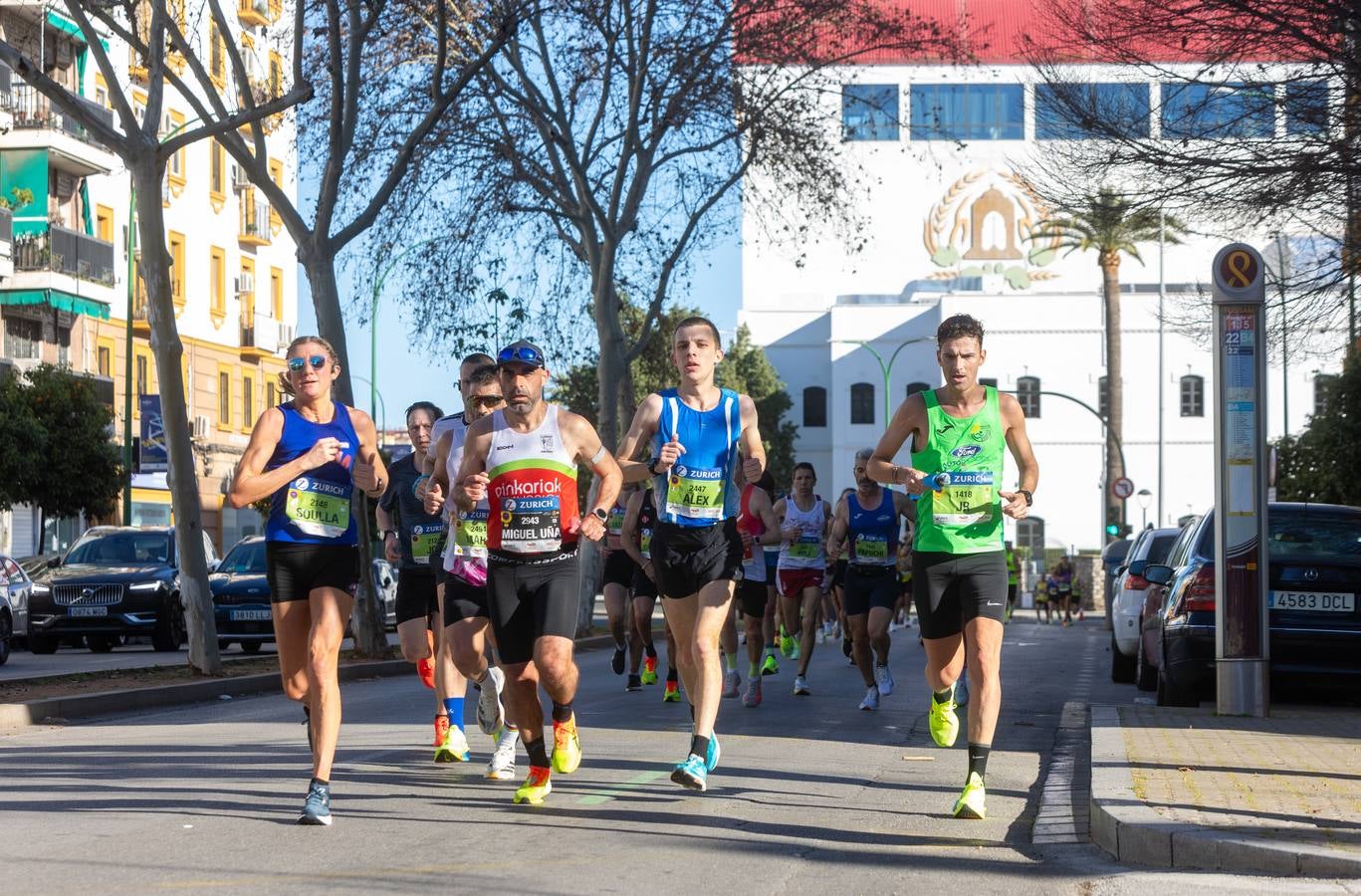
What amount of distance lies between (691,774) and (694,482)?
1.49 m

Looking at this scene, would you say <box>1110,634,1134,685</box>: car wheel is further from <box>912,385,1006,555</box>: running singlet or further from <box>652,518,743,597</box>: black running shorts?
<box>912,385,1006,555</box>: running singlet

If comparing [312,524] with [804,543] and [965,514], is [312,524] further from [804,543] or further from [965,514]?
[804,543]

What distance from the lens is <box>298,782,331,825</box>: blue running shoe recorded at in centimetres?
822

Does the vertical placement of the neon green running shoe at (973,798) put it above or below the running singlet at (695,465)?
below

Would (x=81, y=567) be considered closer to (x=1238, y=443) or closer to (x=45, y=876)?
(x=1238, y=443)

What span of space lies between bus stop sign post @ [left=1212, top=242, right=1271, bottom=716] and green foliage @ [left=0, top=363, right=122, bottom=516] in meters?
28.8

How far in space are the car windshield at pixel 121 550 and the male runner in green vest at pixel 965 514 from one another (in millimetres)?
20454

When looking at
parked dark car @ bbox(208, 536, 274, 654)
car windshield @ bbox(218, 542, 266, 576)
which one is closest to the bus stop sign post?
parked dark car @ bbox(208, 536, 274, 654)

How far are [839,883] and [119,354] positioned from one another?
4797cm

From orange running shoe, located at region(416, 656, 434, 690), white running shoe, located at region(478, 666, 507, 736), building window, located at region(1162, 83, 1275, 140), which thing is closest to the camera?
white running shoe, located at region(478, 666, 507, 736)

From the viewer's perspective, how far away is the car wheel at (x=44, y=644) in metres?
27.6

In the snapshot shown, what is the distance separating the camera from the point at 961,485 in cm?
893

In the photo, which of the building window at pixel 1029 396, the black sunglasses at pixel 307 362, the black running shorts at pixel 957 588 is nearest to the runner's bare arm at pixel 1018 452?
the black running shorts at pixel 957 588

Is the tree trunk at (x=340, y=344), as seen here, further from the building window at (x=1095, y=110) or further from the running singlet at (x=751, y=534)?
the building window at (x=1095, y=110)
